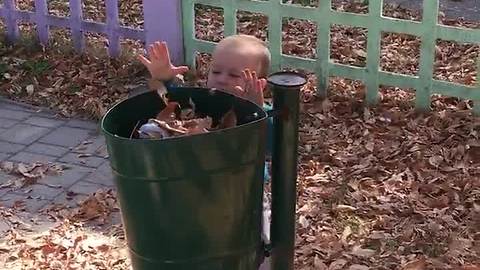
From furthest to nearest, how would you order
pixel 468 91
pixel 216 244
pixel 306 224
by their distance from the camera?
1. pixel 468 91
2. pixel 306 224
3. pixel 216 244

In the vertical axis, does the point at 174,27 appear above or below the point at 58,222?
above

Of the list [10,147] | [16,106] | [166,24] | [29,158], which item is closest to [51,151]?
[29,158]

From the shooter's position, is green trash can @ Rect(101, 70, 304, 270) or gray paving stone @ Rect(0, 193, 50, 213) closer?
green trash can @ Rect(101, 70, 304, 270)

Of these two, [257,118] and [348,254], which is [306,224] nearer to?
[348,254]

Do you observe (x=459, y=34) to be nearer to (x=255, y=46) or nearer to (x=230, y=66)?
(x=255, y=46)

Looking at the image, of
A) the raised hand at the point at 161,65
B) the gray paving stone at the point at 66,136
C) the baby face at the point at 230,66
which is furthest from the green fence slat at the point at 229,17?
the raised hand at the point at 161,65

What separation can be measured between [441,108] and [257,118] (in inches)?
105

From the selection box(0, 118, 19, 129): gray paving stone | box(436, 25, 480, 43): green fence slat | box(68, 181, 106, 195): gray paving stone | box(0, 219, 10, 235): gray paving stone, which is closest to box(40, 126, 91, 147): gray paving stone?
box(0, 118, 19, 129): gray paving stone

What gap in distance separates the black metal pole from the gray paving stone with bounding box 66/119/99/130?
2.53 meters

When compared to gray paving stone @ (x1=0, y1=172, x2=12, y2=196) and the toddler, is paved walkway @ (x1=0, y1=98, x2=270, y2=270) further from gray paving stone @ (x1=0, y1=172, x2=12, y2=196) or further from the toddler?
the toddler

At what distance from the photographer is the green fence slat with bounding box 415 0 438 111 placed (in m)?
5.02

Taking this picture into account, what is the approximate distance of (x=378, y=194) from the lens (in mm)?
4406

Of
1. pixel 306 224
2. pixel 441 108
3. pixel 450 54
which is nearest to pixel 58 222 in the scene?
pixel 306 224

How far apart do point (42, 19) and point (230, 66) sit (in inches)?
130
